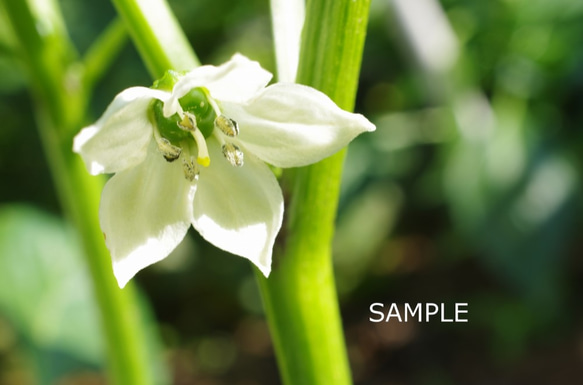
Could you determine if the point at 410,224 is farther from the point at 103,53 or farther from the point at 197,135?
the point at 197,135

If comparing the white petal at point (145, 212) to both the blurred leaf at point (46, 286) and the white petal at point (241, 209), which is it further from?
the blurred leaf at point (46, 286)

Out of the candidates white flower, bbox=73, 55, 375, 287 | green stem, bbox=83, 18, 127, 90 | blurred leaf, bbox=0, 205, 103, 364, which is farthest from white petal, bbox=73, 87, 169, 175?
blurred leaf, bbox=0, 205, 103, 364

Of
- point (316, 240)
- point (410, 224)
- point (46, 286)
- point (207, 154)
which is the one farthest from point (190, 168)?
point (410, 224)

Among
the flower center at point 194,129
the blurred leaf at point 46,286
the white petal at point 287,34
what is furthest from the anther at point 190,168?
the blurred leaf at point 46,286

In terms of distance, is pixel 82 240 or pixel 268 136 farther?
pixel 82 240

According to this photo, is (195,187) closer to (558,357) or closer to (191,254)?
(191,254)

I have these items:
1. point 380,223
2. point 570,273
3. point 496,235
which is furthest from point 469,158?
point 570,273

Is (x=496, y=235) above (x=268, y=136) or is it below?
below

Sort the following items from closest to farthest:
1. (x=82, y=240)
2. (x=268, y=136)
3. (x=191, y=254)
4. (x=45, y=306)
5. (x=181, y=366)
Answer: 1. (x=268, y=136)
2. (x=82, y=240)
3. (x=45, y=306)
4. (x=191, y=254)
5. (x=181, y=366)
